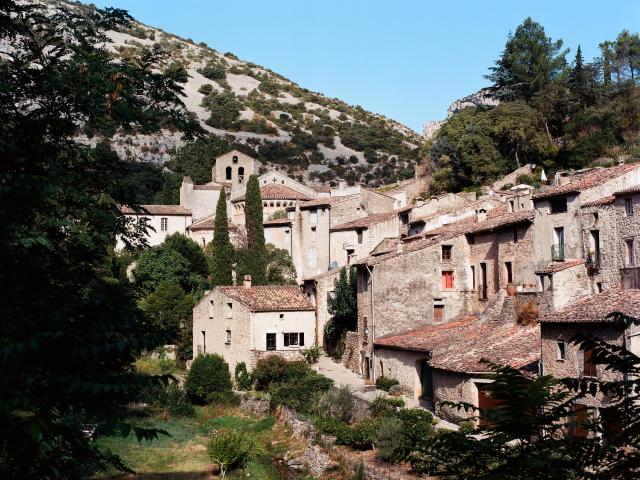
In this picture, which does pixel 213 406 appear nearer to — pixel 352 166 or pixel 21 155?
pixel 21 155

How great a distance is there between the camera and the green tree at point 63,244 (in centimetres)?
873

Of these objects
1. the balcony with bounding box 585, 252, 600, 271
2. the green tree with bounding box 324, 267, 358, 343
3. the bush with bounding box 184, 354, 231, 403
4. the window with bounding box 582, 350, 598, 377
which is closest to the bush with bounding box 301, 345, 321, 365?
the green tree with bounding box 324, 267, 358, 343

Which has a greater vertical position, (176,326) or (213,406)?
(176,326)

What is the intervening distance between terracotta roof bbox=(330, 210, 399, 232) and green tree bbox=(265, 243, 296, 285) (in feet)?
17.2

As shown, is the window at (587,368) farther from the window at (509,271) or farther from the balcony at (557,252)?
the window at (509,271)

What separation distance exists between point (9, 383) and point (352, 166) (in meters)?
128

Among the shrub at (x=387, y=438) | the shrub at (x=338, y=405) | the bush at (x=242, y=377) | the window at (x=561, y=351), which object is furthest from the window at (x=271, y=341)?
the window at (x=561, y=351)

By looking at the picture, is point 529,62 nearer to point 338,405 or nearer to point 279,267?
point 279,267

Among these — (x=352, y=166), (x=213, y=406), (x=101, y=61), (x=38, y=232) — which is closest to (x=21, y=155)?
(x=38, y=232)

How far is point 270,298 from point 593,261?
67.4ft

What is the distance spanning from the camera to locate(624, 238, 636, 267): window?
3303 cm

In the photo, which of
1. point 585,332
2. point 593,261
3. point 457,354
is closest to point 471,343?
point 457,354

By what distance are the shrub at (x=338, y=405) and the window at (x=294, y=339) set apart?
924 centimetres

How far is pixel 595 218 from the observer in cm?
3544
